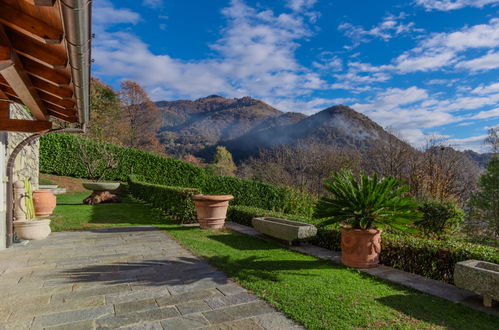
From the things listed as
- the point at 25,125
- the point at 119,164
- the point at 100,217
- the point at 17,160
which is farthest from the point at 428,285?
the point at 119,164

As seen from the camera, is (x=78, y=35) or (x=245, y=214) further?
(x=245, y=214)

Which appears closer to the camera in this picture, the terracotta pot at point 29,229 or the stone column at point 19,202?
the terracotta pot at point 29,229

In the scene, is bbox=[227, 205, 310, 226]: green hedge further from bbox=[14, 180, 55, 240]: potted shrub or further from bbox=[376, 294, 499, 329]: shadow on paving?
bbox=[14, 180, 55, 240]: potted shrub

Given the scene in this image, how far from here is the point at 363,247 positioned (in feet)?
13.9

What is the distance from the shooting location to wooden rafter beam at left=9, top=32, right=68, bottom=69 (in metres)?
2.46

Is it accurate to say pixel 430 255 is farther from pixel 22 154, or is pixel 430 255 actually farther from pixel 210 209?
pixel 22 154

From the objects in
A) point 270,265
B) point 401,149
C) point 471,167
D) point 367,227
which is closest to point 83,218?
point 270,265

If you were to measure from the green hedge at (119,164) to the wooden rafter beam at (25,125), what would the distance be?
11896mm

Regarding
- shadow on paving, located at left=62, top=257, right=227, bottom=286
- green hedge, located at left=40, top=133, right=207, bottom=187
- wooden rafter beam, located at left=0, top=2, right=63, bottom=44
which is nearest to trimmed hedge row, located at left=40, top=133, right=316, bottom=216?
→ green hedge, located at left=40, top=133, right=207, bottom=187

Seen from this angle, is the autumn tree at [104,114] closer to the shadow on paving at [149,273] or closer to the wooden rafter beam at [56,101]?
the wooden rafter beam at [56,101]

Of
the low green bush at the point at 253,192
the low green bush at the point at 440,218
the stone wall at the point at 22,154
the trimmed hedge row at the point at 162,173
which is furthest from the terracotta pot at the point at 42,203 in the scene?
the low green bush at the point at 440,218

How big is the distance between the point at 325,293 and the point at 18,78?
388 centimetres

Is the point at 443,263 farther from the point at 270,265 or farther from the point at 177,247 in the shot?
the point at 177,247

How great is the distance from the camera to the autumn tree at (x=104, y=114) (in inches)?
945
